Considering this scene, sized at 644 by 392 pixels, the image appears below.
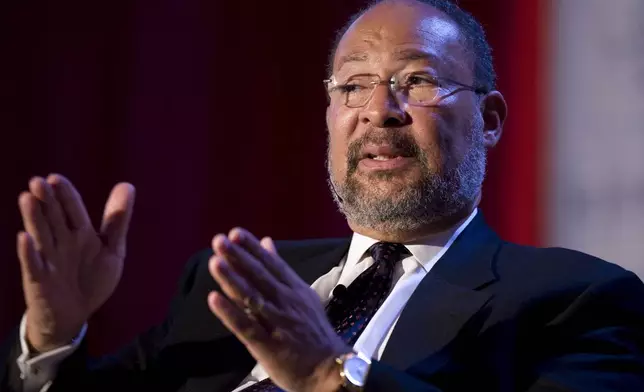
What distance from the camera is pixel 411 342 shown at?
1.41 meters

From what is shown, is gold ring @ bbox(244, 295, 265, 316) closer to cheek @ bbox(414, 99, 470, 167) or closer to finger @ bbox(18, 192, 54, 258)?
finger @ bbox(18, 192, 54, 258)

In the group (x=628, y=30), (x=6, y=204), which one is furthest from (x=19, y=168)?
(x=628, y=30)

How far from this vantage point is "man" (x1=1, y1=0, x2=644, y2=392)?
117 cm

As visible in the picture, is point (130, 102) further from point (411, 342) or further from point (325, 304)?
point (411, 342)

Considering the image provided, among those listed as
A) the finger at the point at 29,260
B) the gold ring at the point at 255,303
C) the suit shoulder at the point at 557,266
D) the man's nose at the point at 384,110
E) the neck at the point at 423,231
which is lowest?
the suit shoulder at the point at 557,266

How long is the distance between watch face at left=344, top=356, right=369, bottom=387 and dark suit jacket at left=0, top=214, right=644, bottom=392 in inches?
0.6

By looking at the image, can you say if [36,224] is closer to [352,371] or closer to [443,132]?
[352,371]

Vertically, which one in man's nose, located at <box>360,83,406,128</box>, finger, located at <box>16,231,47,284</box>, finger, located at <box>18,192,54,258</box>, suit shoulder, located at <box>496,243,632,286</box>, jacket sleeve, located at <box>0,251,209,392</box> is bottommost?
jacket sleeve, located at <box>0,251,209,392</box>

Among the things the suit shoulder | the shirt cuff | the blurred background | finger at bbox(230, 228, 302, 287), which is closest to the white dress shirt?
the shirt cuff

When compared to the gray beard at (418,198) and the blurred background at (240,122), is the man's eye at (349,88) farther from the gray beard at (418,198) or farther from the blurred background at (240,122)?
the blurred background at (240,122)

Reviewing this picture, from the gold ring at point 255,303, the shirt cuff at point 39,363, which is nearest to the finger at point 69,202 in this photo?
the shirt cuff at point 39,363

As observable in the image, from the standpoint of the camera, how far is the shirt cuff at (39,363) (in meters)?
1.44

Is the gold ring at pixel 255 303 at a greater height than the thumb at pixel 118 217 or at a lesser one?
lesser

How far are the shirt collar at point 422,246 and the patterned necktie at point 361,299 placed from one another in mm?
39
